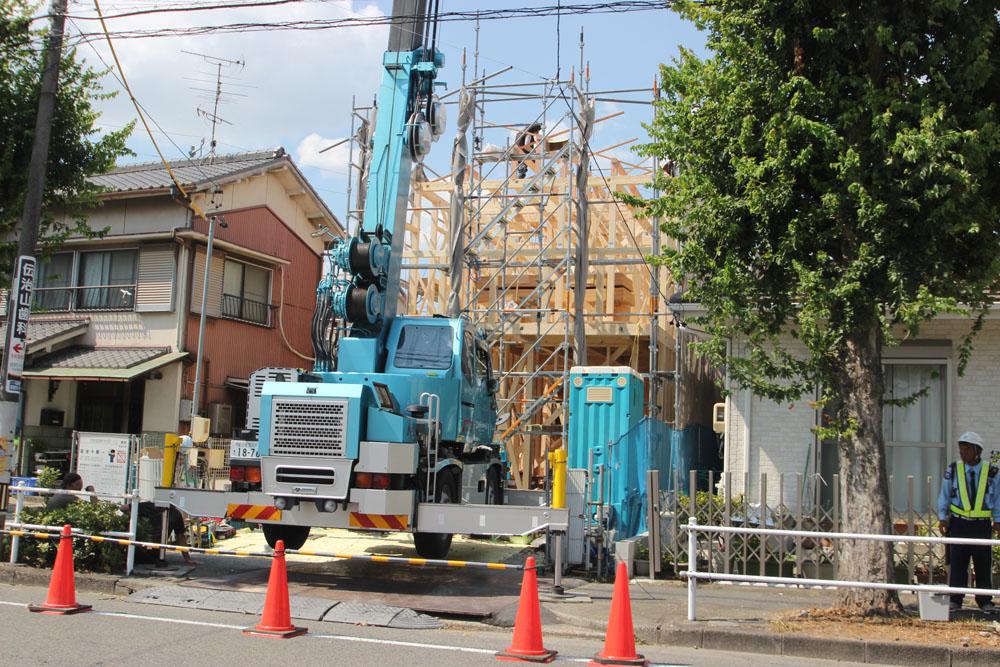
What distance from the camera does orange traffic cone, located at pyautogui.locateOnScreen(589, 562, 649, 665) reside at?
23.5 feet

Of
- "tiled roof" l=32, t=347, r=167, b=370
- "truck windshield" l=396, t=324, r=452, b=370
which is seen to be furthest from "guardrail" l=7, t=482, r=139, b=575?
"tiled roof" l=32, t=347, r=167, b=370

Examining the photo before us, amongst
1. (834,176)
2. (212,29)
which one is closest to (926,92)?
(834,176)

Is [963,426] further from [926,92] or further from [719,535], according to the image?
[926,92]

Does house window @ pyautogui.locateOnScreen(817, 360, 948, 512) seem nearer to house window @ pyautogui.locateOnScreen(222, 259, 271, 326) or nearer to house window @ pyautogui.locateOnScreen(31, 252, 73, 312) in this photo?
house window @ pyautogui.locateOnScreen(222, 259, 271, 326)

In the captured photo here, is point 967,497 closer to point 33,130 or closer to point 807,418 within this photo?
point 807,418

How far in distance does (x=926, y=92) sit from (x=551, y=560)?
6.35m

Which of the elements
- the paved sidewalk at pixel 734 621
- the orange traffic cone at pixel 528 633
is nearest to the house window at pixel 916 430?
the paved sidewalk at pixel 734 621

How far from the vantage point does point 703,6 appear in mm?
9109

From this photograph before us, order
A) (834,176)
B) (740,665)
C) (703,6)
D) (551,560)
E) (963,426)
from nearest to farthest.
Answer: (740,665) < (834,176) < (703,6) < (551,560) < (963,426)

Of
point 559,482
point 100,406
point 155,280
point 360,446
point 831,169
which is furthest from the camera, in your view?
point 100,406

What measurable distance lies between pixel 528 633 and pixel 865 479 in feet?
11.5

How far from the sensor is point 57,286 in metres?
23.1

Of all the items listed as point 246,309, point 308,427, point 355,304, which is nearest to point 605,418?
point 355,304

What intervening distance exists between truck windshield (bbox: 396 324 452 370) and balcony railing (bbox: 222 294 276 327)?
12.1 meters
